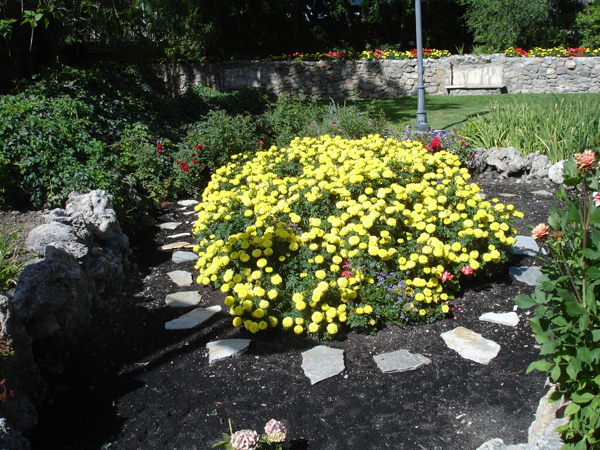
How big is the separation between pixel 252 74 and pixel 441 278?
538 inches

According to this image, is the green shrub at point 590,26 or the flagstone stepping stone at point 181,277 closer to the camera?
the flagstone stepping stone at point 181,277

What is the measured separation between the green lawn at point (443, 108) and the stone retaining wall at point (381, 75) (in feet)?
3.43

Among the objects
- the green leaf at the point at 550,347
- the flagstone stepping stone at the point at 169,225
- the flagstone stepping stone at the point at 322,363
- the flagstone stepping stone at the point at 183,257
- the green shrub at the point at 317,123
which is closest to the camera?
the green leaf at the point at 550,347

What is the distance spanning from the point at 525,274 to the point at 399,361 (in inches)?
61.2

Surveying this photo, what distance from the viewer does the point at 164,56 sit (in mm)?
15953

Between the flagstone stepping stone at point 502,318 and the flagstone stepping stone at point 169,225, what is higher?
the flagstone stepping stone at point 169,225

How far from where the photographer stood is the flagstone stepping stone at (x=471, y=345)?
2.65 metres

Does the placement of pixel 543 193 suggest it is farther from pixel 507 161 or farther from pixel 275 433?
pixel 275 433

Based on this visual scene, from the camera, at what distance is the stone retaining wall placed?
1416 centimetres

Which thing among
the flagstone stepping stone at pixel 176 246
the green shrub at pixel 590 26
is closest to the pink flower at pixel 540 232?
the flagstone stepping stone at pixel 176 246

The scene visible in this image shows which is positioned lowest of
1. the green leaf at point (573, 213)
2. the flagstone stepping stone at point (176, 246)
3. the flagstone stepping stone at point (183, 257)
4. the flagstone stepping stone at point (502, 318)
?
the flagstone stepping stone at point (502, 318)

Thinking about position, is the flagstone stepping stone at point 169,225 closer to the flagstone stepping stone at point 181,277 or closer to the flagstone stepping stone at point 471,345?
the flagstone stepping stone at point 181,277

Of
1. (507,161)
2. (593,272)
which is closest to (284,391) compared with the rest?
(593,272)

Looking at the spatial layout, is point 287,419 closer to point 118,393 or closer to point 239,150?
point 118,393
